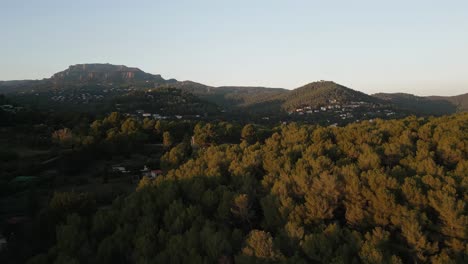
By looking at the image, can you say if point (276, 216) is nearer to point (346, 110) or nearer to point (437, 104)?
point (346, 110)

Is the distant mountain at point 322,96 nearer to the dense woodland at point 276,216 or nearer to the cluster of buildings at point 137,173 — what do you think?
the cluster of buildings at point 137,173

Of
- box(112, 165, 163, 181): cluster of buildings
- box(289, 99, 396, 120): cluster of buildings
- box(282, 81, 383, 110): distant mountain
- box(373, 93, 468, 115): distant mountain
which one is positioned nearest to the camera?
box(112, 165, 163, 181): cluster of buildings

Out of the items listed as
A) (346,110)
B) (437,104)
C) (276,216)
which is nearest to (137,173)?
(276,216)

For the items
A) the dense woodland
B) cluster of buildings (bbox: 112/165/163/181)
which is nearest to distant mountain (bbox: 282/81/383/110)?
cluster of buildings (bbox: 112/165/163/181)

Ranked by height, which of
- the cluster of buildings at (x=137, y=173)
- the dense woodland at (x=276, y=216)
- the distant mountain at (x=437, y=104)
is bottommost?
the cluster of buildings at (x=137, y=173)

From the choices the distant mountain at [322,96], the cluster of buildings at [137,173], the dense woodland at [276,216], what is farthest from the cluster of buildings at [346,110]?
the dense woodland at [276,216]

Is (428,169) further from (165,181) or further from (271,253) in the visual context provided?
(165,181)

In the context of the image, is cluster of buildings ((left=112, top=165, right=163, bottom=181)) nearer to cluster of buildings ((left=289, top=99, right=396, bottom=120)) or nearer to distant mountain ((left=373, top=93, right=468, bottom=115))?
cluster of buildings ((left=289, top=99, right=396, bottom=120))

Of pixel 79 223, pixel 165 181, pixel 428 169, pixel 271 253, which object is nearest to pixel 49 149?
pixel 165 181
